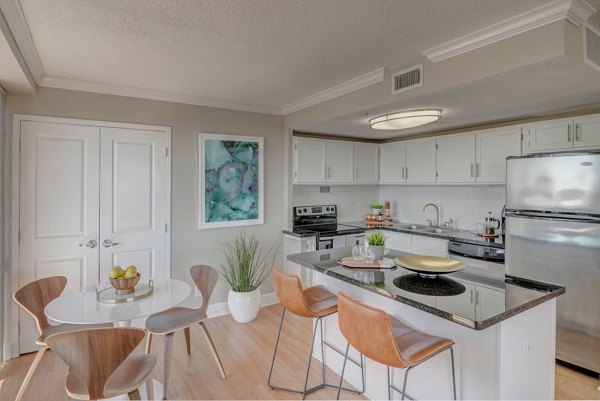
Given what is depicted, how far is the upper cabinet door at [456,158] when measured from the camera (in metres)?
3.98

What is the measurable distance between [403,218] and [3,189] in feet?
15.7

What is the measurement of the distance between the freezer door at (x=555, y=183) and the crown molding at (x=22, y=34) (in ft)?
12.4

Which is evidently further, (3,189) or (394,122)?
(394,122)

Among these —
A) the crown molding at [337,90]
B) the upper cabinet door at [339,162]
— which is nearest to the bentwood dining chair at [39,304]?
the crown molding at [337,90]

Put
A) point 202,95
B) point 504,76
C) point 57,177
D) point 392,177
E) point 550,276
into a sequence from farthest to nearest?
point 392,177 < point 202,95 < point 57,177 < point 550,276 < point 504,76

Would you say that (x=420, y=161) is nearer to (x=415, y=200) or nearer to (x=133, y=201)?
(x=415, y=200)

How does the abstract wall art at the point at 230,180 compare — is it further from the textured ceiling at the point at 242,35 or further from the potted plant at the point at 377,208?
the potted plant at the point at 377,208

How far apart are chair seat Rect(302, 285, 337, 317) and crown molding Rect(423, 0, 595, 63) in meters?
1.92

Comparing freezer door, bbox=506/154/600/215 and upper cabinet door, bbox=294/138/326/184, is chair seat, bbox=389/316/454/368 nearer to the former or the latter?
freezer door, bbox=506/154/600/215

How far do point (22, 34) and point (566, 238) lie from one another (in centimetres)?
413

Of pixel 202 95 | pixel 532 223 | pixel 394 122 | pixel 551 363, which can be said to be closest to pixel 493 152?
pixel 532 223

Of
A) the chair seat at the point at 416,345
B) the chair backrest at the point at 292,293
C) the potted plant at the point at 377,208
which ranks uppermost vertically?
the potted plant at the point at 377,208

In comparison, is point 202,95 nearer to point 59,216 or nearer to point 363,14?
point 59,216

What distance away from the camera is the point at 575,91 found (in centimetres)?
255
